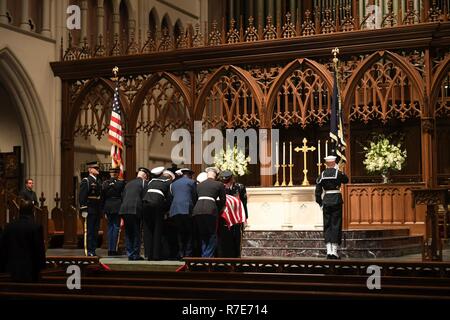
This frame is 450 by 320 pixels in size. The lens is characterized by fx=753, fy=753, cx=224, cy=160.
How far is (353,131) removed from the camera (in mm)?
18953

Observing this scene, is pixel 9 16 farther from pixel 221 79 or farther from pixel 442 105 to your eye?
pixel 442 105

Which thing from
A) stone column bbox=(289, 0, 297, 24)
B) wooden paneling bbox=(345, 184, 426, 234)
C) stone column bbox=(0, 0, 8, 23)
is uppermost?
stone column bbox=(289, 0, 297, 24)

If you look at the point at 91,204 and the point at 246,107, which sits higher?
the point at 246,107

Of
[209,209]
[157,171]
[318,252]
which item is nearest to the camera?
[209,209]

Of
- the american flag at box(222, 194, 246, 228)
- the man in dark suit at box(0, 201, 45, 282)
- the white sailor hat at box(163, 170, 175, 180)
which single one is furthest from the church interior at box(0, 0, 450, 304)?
the man in dark suit at box(0, 201, 45, 282)

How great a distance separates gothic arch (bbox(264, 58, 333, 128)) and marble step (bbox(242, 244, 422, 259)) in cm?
296

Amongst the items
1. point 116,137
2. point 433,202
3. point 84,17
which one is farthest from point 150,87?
point 433,202

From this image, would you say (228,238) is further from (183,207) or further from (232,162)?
(232,162)

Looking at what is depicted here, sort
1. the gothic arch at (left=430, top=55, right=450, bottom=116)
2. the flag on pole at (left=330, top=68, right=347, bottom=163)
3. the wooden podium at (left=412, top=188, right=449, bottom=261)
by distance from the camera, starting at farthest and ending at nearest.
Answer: the gothic arch at (left=430, top=55, right=450, bottom=116) → the flag on pole at (left=330, top=68, right=347, bottom=163) → the wooden podium at (left=412, top=188, right=449, bottom=261)

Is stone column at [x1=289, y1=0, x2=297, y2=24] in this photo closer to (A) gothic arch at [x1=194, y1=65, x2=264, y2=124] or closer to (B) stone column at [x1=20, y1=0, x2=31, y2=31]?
(A) gothic arch at [x1=194, y1=65, x2=264, y2=124]

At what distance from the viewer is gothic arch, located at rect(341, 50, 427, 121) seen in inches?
519

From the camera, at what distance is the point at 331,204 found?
10.3 metres

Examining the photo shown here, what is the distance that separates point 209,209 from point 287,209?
11.5ft
